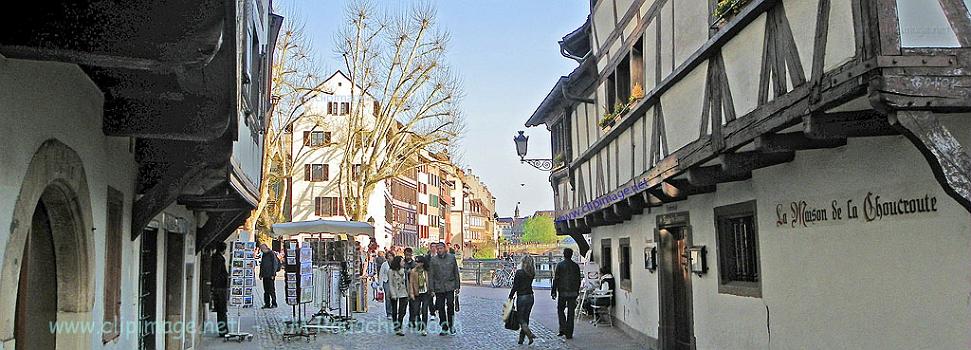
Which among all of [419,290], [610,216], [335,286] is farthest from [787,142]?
[335,286]

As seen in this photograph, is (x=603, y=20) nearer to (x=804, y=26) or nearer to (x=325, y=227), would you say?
(x=325, y=227)

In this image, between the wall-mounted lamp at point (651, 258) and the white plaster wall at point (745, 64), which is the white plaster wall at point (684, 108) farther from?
the wall-mounted lamp at point (651, 258)

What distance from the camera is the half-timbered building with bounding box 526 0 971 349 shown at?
5250mm

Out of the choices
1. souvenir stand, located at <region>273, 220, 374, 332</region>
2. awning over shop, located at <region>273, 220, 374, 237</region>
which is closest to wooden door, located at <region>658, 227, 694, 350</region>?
souvenir stand, located at <region>273, 220, 374, 332</region>

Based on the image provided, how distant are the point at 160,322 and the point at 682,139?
6737 millimetres

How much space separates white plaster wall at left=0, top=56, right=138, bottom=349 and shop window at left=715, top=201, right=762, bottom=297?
6382mm

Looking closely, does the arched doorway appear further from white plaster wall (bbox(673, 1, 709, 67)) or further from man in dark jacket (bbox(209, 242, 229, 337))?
man in dark jacket (bbox(209, 242, 229, 337))

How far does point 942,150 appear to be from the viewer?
513 centimetres

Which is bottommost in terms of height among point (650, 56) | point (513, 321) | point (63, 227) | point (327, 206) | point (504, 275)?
point (513, 321)

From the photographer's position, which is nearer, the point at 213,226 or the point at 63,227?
the point at 63,227

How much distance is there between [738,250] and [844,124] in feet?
14.3

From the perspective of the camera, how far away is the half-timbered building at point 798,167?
5.25 metres

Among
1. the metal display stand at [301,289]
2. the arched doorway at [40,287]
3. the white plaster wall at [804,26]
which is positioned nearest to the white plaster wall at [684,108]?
the white plaster wall at [804,26]

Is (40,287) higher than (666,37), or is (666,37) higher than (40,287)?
(666,37)
